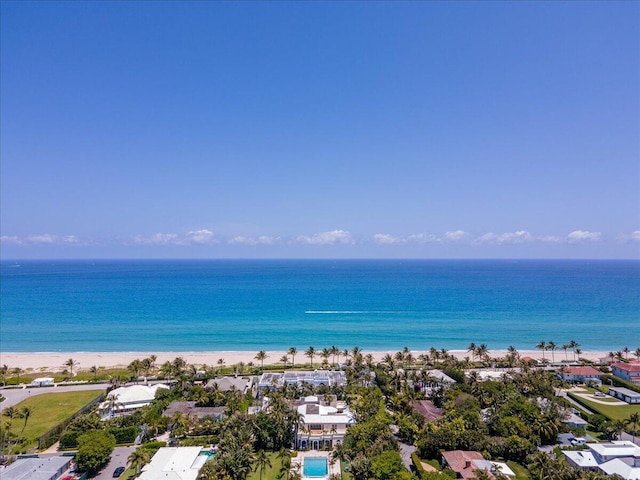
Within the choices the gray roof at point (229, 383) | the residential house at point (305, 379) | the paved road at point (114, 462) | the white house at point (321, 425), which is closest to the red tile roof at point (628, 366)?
the residential house at point (305, 379)

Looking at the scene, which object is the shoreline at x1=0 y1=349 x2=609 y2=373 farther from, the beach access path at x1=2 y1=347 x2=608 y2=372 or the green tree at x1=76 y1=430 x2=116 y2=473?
→ the green tree at x1=76 y1=430 x2=116 y2=473

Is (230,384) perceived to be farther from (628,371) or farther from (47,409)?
(628,371)

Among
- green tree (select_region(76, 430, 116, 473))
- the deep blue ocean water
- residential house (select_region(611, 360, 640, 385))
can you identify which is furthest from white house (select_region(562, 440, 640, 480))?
the deep blue ocean water

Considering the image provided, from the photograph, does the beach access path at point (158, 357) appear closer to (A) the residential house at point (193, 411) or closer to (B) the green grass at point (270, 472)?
(A) the residential house at point (193, 411)

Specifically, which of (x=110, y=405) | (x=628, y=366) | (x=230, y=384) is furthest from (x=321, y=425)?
(x=628, y=366)

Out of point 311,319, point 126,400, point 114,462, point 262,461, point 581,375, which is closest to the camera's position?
point 262,461

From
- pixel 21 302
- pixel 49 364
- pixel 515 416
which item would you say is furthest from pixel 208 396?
pixel 21 302
